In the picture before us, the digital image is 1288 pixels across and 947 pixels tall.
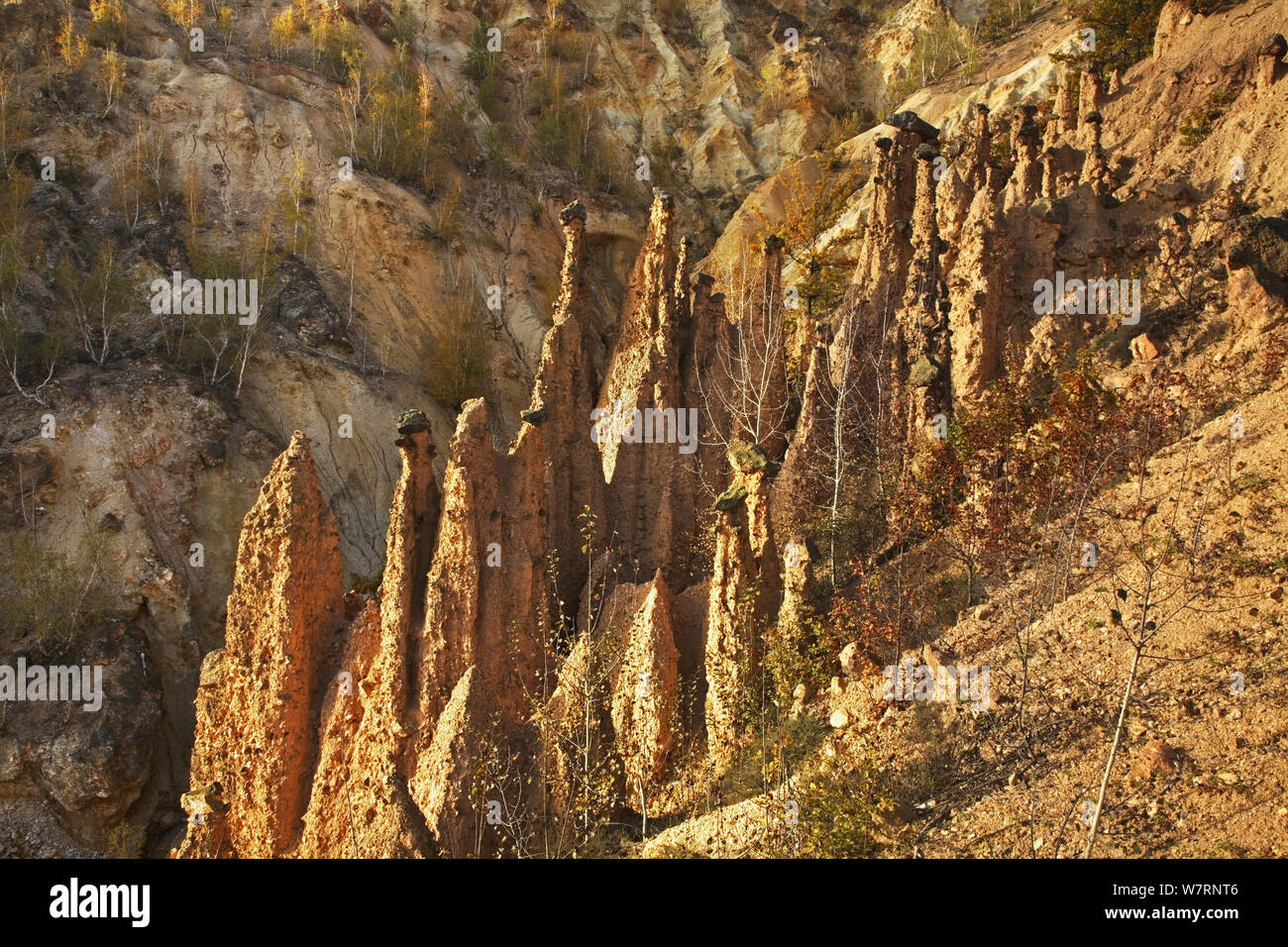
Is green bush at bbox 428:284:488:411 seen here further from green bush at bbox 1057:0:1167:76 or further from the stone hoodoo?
green bush at bbox 1057:0:1167:76

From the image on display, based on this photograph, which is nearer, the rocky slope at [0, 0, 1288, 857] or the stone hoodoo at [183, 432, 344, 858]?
the rocky slope at [0, 0, 1288, 857]

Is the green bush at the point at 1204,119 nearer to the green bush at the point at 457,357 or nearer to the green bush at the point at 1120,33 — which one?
the green bush at the point at 1120,33

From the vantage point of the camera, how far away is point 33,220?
27.0 meters

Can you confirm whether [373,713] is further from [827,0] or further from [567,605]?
[827,0]

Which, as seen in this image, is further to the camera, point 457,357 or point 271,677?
point 457,357

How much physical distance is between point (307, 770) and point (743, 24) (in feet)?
138

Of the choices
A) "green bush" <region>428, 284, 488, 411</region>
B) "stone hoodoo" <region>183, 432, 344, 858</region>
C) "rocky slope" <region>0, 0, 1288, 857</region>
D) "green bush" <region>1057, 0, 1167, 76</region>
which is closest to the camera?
"rocky slope" <region>0, 0, 1288, 857</region>

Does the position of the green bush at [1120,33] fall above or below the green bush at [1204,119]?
above

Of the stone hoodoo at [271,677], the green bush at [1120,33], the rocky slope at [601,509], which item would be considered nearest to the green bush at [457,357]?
the rocky slope at [601,509]

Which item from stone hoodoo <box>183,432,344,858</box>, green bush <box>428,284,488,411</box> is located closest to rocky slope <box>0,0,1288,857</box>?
stone hoodoo <box>183,432,344,858</box>

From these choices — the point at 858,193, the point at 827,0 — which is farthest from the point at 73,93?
the point at 827,0

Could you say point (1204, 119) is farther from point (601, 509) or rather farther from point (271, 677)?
point (271, 677)

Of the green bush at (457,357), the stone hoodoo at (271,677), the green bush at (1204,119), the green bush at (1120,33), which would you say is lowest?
the stone hoodoo at (271,677)

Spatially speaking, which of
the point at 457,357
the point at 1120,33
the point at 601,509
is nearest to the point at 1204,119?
the point at 1120,33
